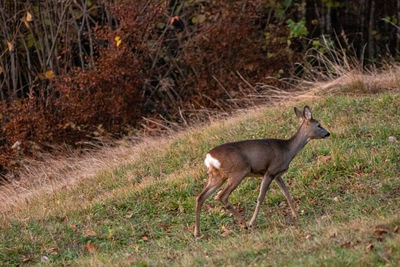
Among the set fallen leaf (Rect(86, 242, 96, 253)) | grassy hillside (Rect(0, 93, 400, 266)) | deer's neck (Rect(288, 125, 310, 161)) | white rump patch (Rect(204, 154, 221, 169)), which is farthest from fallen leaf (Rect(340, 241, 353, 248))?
fallen leaf (Rect(86, 242, 96, 253))

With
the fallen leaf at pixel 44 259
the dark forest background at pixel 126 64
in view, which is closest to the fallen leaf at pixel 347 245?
the fallen leaf at pixel 44 259

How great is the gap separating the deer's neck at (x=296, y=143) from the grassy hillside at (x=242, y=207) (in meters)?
0.75

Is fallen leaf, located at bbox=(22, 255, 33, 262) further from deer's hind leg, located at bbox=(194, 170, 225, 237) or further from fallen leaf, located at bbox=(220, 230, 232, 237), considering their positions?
fallen leaf, located at bbox=(220, 230, 232, 237)

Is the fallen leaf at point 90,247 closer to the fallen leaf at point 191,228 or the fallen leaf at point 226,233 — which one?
the fallen leaf at point 191,228

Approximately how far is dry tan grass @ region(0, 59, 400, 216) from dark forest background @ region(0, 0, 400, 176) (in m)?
0.73

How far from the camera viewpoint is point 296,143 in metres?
8.47

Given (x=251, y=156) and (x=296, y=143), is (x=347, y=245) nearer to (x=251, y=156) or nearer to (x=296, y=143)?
(x=251, y=156)

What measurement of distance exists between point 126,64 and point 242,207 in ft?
22.9

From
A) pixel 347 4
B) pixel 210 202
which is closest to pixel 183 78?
pixel 347 4

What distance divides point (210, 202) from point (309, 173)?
1.36 meters

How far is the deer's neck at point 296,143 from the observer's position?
27.4 feet

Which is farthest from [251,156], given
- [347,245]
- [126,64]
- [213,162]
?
[126,64]

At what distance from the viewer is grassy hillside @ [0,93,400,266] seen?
6367 mm

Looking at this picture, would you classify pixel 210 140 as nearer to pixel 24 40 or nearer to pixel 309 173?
pixel 309 173
